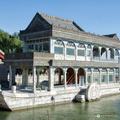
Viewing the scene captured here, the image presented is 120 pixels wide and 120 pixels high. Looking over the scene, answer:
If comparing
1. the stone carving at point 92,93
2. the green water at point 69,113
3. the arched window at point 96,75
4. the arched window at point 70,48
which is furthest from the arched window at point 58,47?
the arched window at point 96,75

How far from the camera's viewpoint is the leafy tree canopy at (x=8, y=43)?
39406 mm

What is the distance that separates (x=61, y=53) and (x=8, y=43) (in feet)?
70.3

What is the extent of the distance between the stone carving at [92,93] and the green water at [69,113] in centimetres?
160

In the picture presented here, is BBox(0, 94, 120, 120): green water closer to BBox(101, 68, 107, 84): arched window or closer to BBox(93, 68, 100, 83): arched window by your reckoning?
BBox(93, 68, 100, 83): arched window

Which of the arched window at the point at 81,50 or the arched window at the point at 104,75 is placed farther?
the arched window at the point at 104,75

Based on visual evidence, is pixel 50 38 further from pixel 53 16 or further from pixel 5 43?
pixel 5 43

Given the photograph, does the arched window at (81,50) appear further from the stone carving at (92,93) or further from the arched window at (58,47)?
the stone carving at (92,93)

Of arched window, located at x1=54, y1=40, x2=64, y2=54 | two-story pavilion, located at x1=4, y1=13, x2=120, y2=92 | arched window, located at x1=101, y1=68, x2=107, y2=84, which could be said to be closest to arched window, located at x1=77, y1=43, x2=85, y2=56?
two-story pavilion, located at x1=4, y1=13, x2=120, y2=92

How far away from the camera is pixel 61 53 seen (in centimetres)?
2092

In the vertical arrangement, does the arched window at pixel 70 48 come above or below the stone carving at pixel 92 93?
above

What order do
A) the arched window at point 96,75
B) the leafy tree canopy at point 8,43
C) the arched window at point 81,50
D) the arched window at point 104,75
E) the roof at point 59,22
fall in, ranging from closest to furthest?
1. the roof at point 59,22
2. the arched window at point 81,50
3. the arched window at point 96,75
4. the arched window at point 104,75
5. the leafy tree canopy at point 8,43

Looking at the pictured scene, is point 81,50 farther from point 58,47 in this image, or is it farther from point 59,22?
point 59,22

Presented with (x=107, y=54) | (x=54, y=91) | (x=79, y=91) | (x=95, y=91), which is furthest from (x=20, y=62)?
(x=107, y=54)

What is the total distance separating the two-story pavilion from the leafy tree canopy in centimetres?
1622
